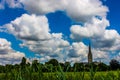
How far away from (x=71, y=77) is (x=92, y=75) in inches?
79.6

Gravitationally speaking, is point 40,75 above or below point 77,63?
below

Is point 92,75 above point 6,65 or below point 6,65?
below

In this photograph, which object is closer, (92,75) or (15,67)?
(92,75)

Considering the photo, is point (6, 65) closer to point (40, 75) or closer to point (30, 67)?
point (30, 67)

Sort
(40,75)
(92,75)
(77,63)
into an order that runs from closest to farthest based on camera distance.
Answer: (92,75) < (40,75) < (77,63)

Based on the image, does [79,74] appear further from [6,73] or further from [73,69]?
[6,73]

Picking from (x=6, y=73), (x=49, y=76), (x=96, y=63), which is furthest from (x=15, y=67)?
(x=96, y=63)

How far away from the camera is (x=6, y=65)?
5.61m

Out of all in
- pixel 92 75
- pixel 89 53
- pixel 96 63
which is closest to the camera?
pixel 89 53

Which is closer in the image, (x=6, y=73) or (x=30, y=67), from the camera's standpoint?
(x=30, y=67)

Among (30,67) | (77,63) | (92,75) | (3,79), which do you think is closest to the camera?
(92,75)

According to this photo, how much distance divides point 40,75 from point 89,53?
1322 millimetres

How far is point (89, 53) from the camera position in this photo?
330 centimetres

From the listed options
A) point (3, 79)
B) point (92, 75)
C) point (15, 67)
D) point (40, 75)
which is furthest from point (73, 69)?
point (3, 79)
